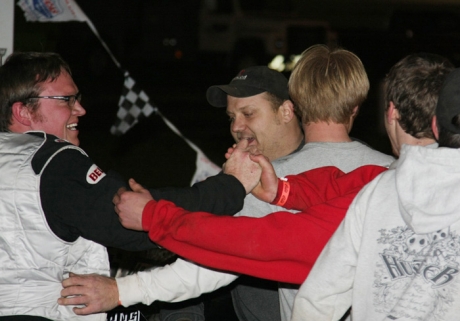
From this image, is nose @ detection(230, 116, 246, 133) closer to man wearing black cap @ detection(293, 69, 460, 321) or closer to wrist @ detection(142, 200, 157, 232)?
wrist @ detection(142, 200, 157, 232)

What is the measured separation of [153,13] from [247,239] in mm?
14695

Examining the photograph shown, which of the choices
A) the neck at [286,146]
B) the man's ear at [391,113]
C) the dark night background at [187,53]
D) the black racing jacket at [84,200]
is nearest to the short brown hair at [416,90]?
the man's ear at [391,113]

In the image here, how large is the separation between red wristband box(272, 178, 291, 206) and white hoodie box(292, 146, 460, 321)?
537mm

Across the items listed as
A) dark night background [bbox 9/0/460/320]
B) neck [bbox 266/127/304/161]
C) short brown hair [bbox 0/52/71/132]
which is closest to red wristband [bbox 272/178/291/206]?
neck [bbox 266/127/304/161]

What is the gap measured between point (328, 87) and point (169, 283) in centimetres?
109

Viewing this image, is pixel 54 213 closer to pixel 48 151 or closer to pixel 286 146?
pixel 48 151

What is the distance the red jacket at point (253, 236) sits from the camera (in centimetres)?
232

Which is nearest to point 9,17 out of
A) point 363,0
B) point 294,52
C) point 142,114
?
point 142,114

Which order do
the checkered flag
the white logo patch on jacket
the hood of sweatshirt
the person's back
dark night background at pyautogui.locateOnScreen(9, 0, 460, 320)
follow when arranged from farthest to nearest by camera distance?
1. dark night background at pyautogui.locateOnScreen(9, 0, 460, 320)
2. the checkered flag
3. the person's back
4. the white logo patch on jacket
5. the hood of sweatshirt

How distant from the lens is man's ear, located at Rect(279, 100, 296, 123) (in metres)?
3.64

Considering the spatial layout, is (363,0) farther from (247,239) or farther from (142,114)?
(247,239)

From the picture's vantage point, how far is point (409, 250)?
6.75 feet

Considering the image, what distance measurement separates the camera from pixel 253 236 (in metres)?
2.33

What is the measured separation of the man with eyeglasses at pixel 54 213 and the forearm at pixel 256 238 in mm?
258
